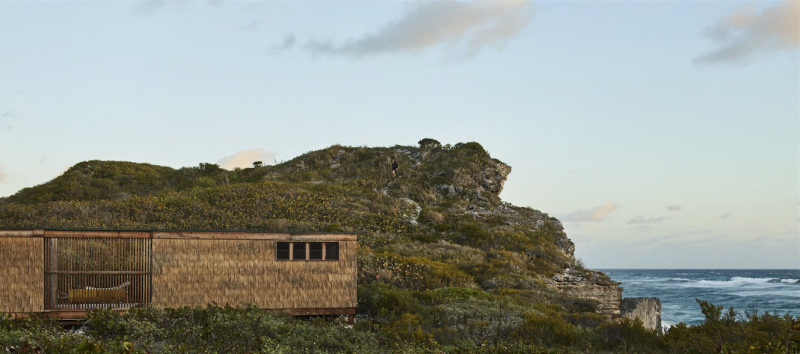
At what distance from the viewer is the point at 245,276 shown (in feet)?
56.5

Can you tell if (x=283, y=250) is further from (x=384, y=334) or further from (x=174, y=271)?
(x=384, y=334)

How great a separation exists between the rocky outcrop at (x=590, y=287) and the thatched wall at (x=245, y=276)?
10.9 meters

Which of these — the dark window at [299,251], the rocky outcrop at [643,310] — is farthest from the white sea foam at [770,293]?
the dark window at [299,251]

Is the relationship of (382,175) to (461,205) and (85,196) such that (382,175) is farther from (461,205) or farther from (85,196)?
(85,196)

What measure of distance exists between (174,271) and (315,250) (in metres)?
3.69

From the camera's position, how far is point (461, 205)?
42656 mm

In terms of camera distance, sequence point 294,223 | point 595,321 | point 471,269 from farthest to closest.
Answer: point 294,223 → point 471,269 → point 595,321

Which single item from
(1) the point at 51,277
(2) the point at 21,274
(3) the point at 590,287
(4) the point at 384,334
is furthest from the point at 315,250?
(3) the point at 590,287

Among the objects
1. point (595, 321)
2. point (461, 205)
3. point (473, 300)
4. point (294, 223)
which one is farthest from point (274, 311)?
point (461, 205)

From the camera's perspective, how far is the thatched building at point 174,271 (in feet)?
50.6

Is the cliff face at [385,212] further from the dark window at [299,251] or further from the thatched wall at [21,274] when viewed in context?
the thatched wall at [21,274]

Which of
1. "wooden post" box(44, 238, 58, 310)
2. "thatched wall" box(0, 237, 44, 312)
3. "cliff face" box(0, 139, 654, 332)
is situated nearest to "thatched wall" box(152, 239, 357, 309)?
"wooden post" box(44, 238, 58, 310)

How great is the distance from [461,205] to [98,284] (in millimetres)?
28888

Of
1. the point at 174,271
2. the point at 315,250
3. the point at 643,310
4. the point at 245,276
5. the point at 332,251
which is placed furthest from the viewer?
the point at 643,310
